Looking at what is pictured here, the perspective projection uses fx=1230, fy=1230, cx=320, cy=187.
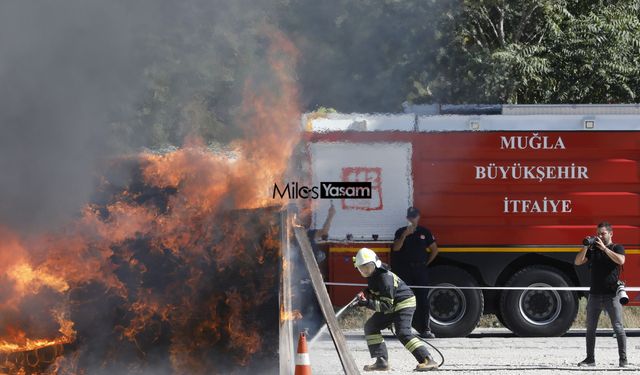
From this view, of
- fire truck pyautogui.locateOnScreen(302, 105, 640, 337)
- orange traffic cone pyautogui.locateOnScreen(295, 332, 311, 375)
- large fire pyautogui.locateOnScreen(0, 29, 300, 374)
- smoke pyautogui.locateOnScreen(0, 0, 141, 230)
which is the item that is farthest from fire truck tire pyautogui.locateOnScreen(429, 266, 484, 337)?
large fire pyautogui.locateOnScreen(0, 29, 300, 374)

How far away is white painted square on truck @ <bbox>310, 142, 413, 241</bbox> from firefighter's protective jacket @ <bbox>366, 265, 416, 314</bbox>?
386 cm

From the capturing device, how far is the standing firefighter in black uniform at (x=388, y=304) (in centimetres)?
1166

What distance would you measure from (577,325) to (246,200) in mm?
8502

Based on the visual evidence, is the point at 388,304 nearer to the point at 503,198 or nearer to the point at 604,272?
the point at 604,272

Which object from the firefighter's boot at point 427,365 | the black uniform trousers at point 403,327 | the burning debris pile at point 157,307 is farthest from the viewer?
the firefighter's boot at point 427,365

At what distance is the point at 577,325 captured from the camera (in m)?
18.0

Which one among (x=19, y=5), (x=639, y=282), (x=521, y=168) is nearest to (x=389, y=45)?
(x=521, y=168)

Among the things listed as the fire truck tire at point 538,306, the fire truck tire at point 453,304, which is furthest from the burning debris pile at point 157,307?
the fire truck tire at point 538,306

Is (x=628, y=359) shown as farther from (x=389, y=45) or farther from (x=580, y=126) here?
(x=389, y=45)

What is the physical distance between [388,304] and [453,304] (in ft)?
13.7

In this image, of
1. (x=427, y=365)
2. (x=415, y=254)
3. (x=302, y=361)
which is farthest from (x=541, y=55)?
(x=302, y=361)

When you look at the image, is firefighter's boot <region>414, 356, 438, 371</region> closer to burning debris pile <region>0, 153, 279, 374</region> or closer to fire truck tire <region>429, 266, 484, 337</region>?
burning debris pile <region>0, 153, 279, 374</region>

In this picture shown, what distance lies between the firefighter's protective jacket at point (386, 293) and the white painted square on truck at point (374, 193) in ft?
12.7

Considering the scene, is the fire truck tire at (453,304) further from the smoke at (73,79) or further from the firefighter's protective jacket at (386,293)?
the smoke at (73,79)
